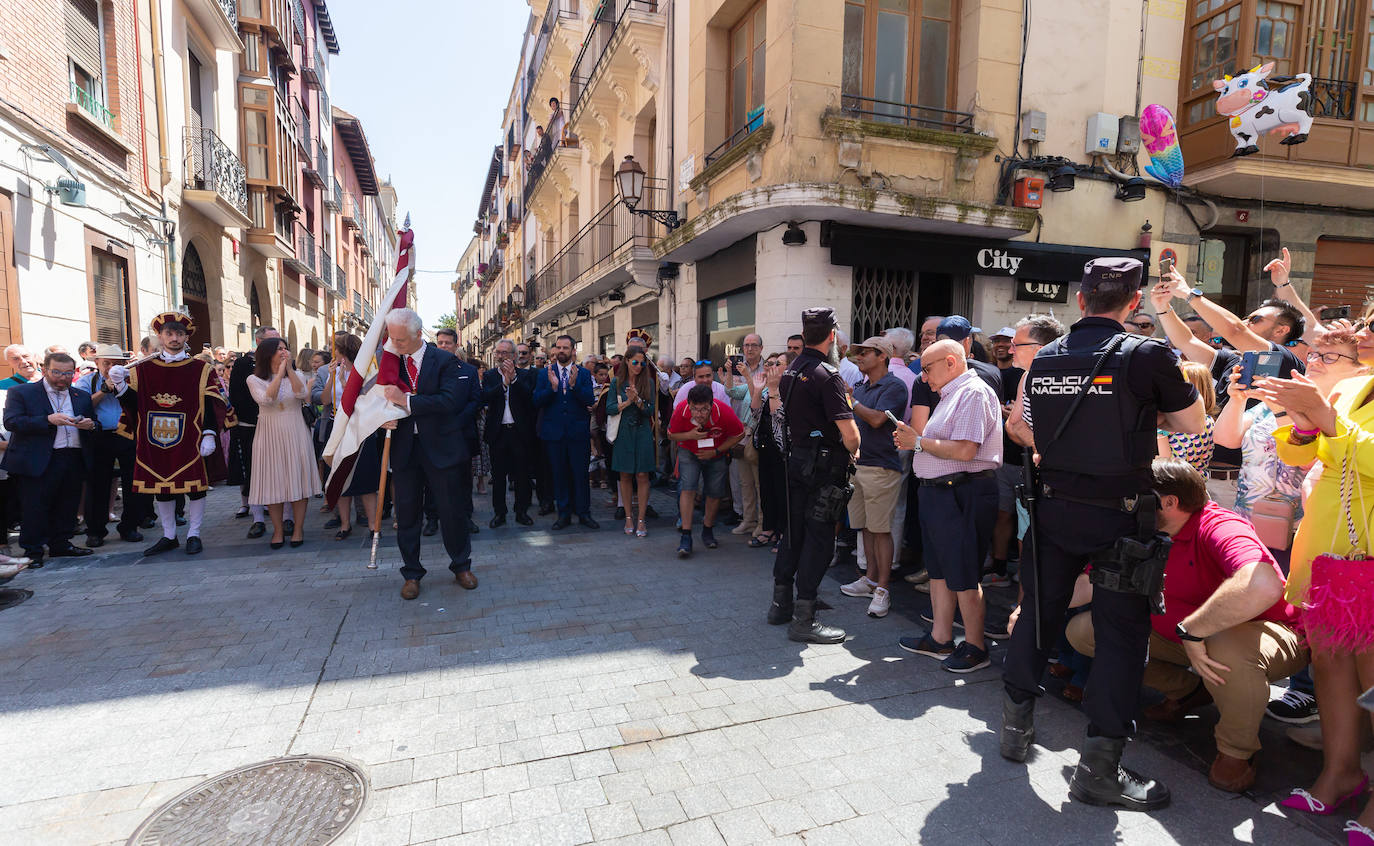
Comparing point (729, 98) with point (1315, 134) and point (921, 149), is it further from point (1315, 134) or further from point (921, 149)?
point (1315, 134)

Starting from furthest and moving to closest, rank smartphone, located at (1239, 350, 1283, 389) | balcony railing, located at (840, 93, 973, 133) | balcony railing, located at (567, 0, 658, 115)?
balcony railing, located at (567, 0, 658, 115) < balcony railing, located at (840, 93, 973, 133) < smartphone, located at (1239, 350, 1283, 389)

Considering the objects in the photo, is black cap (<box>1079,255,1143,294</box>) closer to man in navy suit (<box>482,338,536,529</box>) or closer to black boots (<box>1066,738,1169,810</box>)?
black boots (<box>1066,738,1169,810</box>)

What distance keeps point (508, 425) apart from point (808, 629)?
4640mm

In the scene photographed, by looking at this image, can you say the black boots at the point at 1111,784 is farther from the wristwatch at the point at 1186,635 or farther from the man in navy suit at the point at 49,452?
the man in navy suit at the point at 49,452

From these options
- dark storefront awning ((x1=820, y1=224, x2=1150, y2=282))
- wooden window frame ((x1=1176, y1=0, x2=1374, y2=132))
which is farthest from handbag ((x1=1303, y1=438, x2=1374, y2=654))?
wooden window frame ((x1=1176, y1=0, x2=1374, y2=132))

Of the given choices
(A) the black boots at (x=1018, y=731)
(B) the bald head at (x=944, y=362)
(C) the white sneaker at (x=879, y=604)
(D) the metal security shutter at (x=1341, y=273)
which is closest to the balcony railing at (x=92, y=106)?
(B) the bald head at (x=944, y=362)

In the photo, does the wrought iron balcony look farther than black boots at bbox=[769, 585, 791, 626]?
Yes

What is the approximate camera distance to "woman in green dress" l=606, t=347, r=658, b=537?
707 centimetres

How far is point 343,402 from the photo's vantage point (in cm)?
533

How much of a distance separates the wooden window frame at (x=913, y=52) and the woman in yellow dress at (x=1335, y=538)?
7.78m

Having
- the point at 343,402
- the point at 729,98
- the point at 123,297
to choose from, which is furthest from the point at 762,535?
the point at 123,297

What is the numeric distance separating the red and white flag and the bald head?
148 inches

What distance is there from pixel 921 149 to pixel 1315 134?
5576mm

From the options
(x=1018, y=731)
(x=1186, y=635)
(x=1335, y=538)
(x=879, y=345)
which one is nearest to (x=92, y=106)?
(x=879, y=345)
